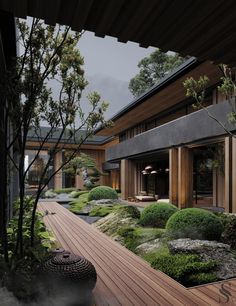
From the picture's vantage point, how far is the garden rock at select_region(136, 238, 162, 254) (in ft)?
23.2

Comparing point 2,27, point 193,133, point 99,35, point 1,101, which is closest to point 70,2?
point 99,35

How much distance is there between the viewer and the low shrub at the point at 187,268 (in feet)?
16.5

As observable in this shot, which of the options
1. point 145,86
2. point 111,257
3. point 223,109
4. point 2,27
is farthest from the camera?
point 145,86

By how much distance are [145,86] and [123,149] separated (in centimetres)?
1492

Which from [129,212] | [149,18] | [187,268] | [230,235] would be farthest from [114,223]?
[149,18]

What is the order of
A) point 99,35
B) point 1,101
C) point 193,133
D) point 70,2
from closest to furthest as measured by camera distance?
point 70,2, point 99,35, point 1,101, point 193,133

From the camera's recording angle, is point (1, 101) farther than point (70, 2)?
Yes

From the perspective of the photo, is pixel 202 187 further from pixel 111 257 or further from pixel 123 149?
pixel 111 257

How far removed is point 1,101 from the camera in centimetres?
352

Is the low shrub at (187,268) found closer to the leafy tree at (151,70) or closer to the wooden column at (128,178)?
the wooden column at (128,178)

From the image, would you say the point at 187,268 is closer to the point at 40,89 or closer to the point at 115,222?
the point at 40,89

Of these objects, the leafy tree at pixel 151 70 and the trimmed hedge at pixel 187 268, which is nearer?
the trimmed hedge at pixel 187 268

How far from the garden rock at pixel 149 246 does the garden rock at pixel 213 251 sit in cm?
65

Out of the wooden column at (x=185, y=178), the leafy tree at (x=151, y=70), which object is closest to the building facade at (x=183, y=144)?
the wooden column at (x=185, y=178)
